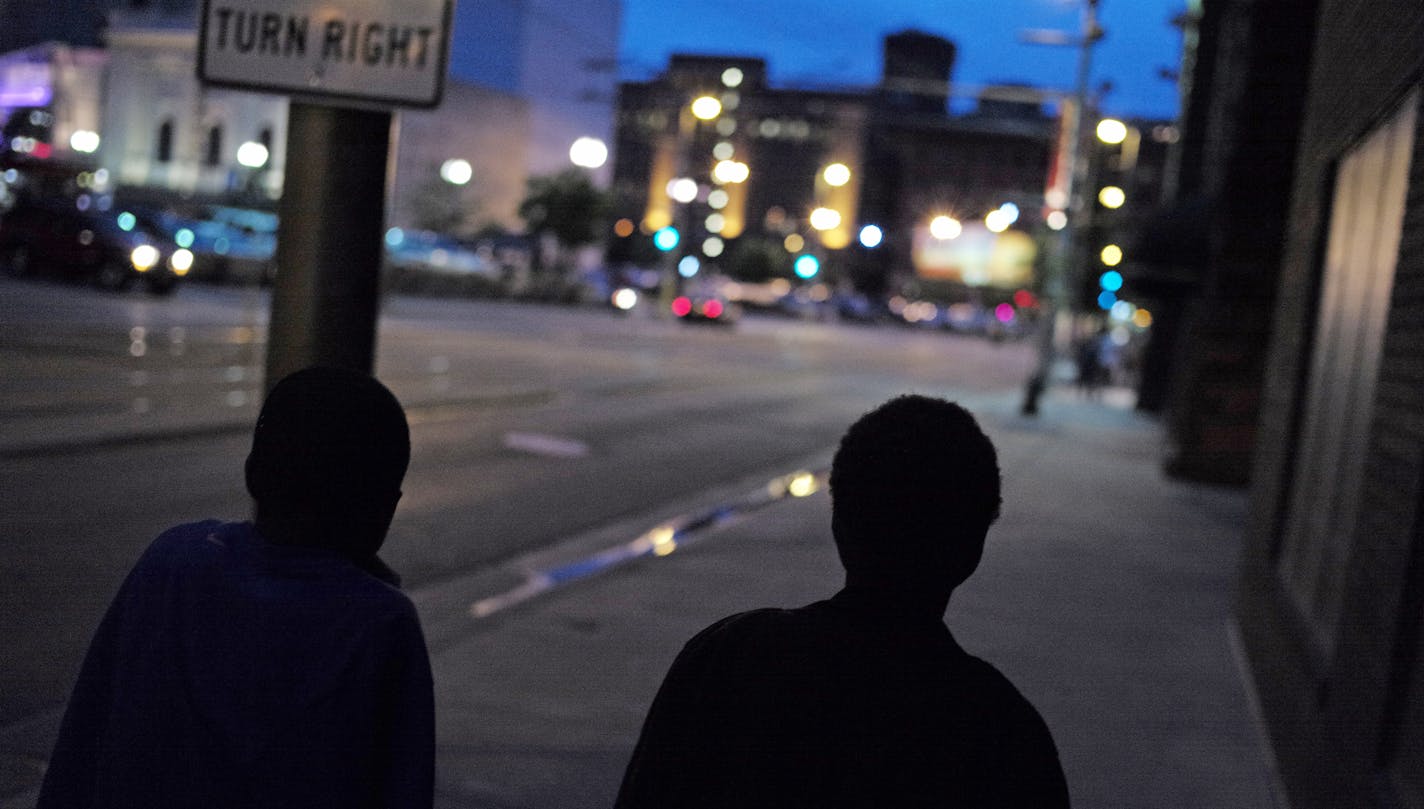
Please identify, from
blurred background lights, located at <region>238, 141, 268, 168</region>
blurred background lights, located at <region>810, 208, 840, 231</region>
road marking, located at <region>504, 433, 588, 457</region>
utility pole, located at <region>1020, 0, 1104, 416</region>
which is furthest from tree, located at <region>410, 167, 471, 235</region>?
road marking, located at <region>504, 433, 588, 457</region>

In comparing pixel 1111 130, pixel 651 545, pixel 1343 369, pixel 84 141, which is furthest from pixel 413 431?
pixel 84 141

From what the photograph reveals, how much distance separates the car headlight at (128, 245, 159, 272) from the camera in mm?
30975

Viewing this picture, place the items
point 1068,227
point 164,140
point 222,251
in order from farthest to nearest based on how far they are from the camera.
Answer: point 164,140 < point 222,251 < point 1068,227

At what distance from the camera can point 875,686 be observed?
201 centimetres

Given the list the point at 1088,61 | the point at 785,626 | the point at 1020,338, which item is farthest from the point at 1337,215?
the point at 1020,338

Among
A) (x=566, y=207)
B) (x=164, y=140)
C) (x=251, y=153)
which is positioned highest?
(x=164, y=140)

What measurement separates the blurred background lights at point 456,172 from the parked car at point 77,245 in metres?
39.0

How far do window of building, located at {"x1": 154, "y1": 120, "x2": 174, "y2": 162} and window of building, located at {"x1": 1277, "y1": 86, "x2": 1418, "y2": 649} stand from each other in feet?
181

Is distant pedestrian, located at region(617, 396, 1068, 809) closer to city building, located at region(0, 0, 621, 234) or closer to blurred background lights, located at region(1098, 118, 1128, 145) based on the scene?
blurred background lights, located at region(1098, 118, 1128, 145)

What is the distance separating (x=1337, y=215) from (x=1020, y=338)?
8626cm

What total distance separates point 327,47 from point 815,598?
18.7 feet

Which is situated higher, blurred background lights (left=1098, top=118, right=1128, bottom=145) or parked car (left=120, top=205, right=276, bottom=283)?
blurred background lights (left=1098, top=118, right=1128, bottom=145)

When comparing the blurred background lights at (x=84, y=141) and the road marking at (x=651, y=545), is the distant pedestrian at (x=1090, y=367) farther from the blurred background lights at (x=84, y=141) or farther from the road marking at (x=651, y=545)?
the blurred background lights at (x=84, y=141)

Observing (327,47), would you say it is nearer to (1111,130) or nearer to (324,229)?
(324,229)
